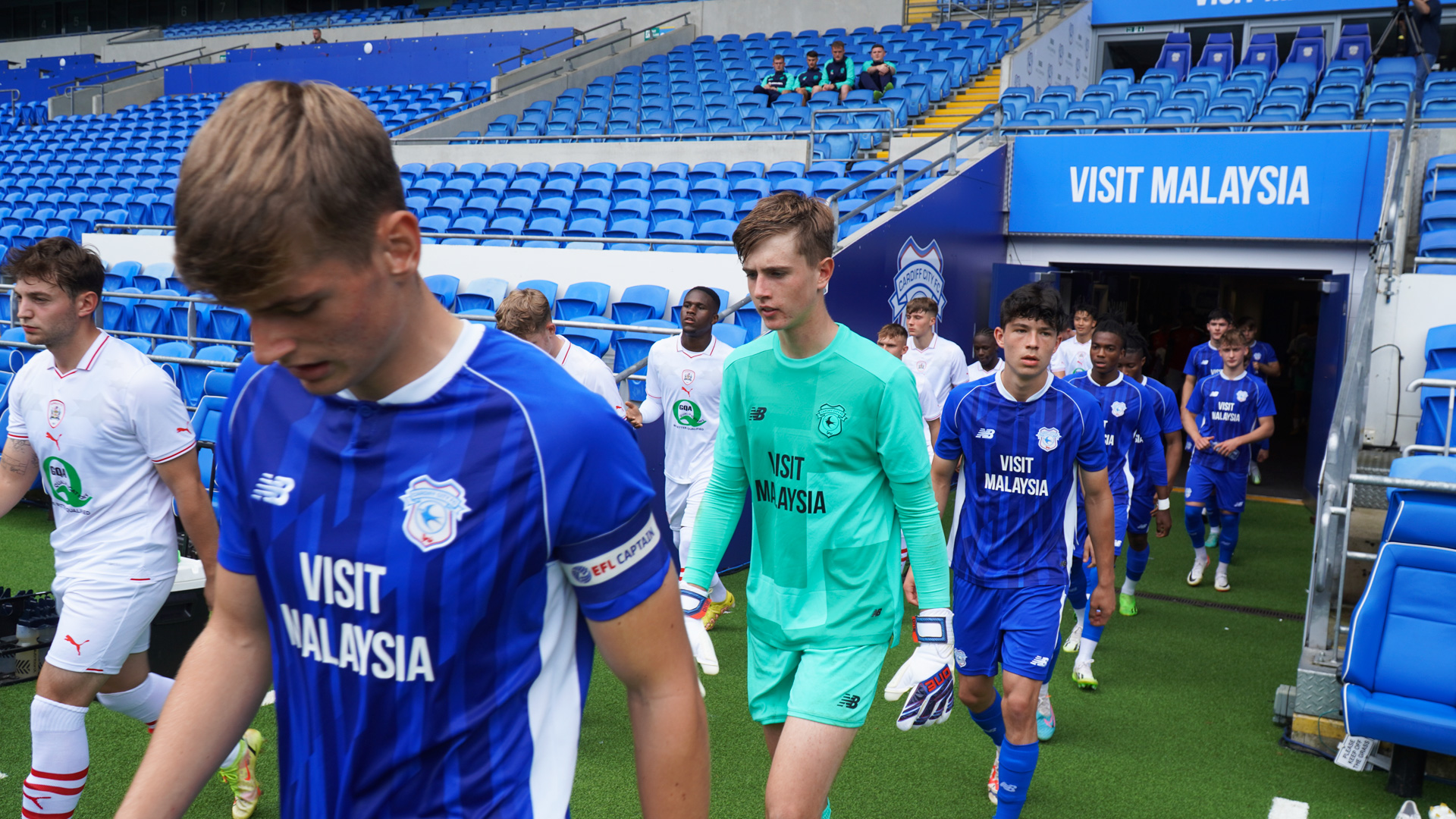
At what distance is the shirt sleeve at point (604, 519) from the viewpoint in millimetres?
1278

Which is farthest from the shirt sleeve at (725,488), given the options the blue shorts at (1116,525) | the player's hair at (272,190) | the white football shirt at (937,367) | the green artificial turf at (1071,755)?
the white football shirt at (937,367)

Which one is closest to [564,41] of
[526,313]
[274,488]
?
[526,313]

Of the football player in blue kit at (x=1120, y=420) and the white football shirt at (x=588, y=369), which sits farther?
the football player in blue kit at (x=1120, y=420)

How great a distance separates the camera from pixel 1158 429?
6.71 metres

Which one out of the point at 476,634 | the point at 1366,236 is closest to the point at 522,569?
the point at 476,634

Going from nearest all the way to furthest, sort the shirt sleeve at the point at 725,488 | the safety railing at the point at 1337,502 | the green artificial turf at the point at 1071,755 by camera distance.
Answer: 1. the shirt sleeve at the point at 725,488
2. the green artificial turf at the point at 1071,755
3. the safety railing at the point at 1337,502

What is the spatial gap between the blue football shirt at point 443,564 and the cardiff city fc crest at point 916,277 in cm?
841

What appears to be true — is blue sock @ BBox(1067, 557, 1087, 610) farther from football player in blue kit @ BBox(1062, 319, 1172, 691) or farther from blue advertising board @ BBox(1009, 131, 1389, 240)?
blue advertising board @ BBox(1009, 131, 1389, 240)

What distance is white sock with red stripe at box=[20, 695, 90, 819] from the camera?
3.15m

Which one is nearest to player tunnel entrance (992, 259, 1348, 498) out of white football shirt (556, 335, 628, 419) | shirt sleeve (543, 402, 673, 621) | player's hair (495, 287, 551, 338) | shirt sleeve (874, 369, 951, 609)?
white football shirt (556, 335, 628, 419)

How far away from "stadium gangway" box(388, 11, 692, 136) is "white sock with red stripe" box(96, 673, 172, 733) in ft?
47.7

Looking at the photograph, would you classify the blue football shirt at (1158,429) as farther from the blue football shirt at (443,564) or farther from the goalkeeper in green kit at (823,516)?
the blue football shirt at (443,564)

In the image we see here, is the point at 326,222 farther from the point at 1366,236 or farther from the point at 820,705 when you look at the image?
the point at 1366,236

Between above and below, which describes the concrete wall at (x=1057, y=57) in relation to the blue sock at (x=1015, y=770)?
above
